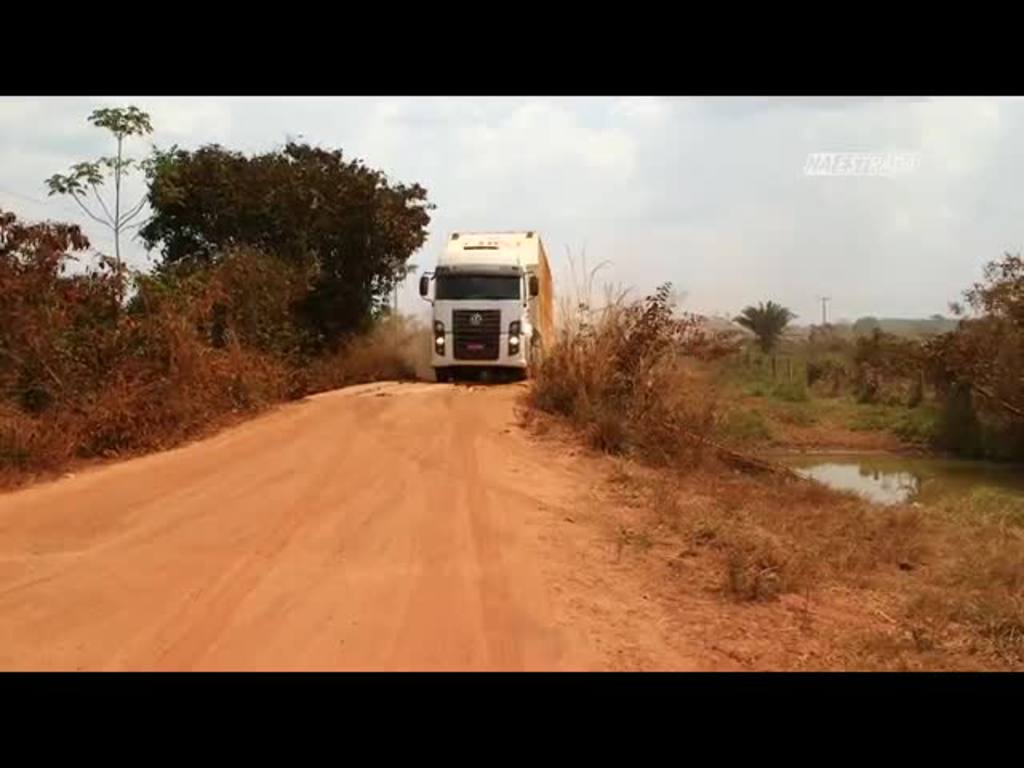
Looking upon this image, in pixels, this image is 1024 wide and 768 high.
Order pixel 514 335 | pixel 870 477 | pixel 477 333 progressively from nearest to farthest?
1. pixel 870 477
2. pixel 514 335
3. pixel 477 333

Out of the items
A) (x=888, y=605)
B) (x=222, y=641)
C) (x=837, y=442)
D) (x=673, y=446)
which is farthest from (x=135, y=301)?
(x=837, y=442)

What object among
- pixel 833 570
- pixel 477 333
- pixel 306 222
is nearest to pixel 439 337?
pixel 477 333

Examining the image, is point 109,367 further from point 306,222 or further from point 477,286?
point 306,222

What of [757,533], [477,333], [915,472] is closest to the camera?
[757,533]

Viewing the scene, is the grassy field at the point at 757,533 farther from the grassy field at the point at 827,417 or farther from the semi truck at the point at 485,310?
the grassy field at the point at 827,417

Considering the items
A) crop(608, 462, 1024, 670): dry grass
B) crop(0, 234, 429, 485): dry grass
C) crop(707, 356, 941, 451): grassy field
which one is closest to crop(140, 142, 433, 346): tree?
crop(0, 234, 429, 485): dry grass

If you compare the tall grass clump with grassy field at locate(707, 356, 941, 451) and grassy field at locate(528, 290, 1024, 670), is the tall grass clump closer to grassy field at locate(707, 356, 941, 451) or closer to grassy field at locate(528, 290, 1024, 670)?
grassy field at locate(528, 290, 1024, 670)

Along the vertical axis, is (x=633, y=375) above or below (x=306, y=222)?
below

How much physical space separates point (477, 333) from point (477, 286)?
3.40 ft

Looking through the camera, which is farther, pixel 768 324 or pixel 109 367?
pixel 768 324

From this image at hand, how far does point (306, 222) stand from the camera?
24172mm

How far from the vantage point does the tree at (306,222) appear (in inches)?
937

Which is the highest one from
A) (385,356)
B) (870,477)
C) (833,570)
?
(385,356)
